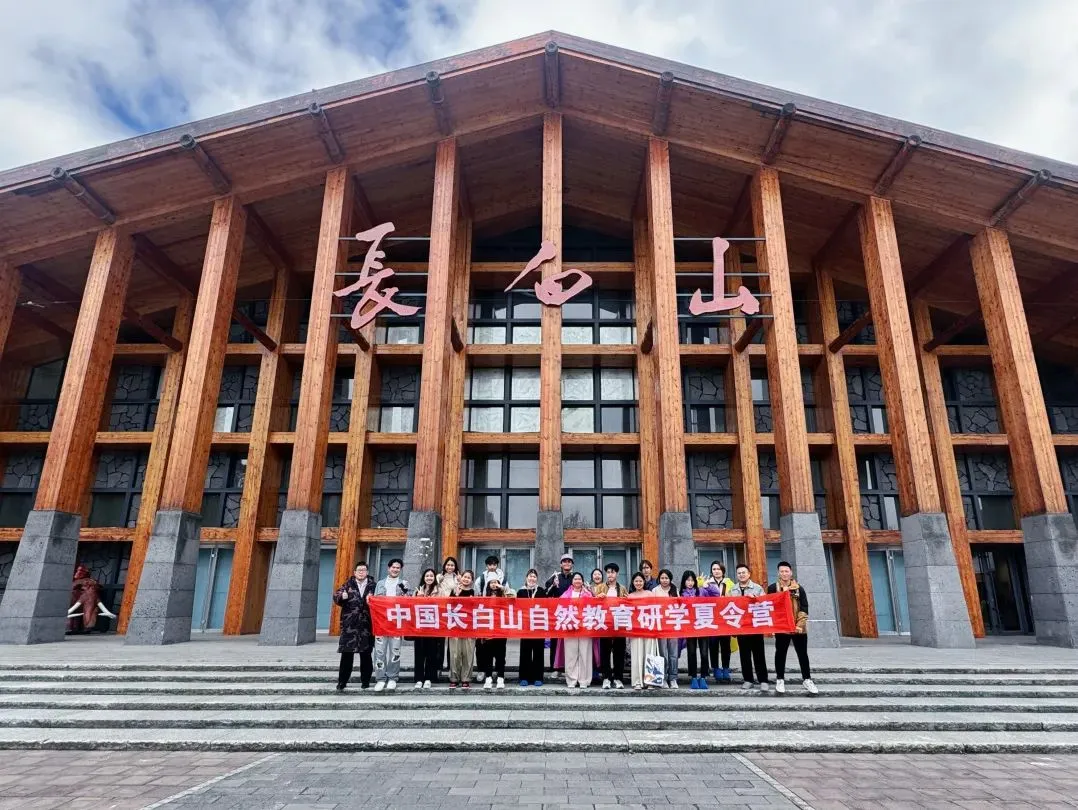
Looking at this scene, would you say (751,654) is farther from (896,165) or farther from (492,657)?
(896,165)

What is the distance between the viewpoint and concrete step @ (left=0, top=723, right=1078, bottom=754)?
622cm

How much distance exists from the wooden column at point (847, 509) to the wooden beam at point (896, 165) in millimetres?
4289

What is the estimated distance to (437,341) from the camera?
14898 millimetres

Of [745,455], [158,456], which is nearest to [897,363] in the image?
[745,455]

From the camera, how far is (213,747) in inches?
252

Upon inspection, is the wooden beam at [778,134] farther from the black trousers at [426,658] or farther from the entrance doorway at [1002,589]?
the black trousers at [426,658]

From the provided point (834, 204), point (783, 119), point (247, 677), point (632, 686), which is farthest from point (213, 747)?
point (834, 204)

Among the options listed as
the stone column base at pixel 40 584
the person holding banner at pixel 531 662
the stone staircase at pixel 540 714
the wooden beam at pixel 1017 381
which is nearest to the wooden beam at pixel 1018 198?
the wooden beam at pixel 1017 381

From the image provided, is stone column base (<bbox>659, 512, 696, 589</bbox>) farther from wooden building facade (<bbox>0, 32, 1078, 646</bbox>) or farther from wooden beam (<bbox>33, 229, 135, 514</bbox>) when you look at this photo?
wooden beam (<bbox>33, 229, 135, 514</bbox>)

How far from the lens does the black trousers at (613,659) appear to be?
27.8 feet

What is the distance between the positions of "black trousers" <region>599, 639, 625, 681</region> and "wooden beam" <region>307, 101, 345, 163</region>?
1348cm

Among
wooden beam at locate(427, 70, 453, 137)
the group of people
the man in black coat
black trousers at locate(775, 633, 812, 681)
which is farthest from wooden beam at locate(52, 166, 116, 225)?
black trousers at locate(775, 633, 812, 681)

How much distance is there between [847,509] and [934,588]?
4688mm

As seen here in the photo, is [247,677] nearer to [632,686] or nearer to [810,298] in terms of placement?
[632,686]
